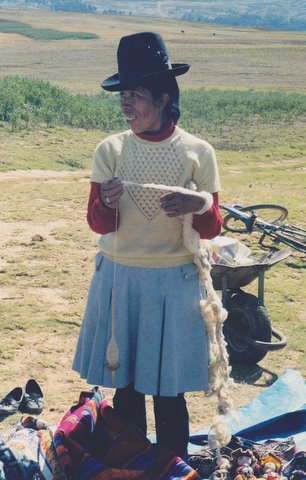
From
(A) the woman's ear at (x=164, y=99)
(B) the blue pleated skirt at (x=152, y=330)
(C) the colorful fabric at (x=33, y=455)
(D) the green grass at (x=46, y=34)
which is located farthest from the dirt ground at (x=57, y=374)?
(D) the green grass at (x=46, y=34)

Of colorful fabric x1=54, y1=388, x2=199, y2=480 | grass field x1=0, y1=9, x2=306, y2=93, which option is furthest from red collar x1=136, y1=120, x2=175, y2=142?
grass field x1=0, y1=9, x2=306, y2=93

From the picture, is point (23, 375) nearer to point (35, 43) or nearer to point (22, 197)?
point (22, 197)

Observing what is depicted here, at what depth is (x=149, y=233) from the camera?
10.1 feet

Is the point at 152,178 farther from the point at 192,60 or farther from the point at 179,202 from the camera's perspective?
the point at 192,60

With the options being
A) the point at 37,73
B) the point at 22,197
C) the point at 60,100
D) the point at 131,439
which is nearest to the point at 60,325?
the point at 131,439

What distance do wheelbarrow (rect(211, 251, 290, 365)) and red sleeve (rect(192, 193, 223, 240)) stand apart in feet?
6.05

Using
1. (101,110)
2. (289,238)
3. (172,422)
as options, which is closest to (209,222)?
(172,422)

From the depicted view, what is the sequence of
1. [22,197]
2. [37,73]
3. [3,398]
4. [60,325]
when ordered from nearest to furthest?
[3,398] → [60,325] → [22,197] → [37,73]

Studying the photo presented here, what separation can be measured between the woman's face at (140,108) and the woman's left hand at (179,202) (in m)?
0.32

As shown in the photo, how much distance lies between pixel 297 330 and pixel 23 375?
212 centimetres

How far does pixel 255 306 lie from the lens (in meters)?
5.17

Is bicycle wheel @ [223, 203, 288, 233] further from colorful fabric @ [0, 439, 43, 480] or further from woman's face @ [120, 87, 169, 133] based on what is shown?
colorful fabric @ [0, 439, 43, 480]

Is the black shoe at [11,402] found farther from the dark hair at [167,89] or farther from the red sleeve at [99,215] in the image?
the dark hair at [167,89]

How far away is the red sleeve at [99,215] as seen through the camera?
9.92 ft
